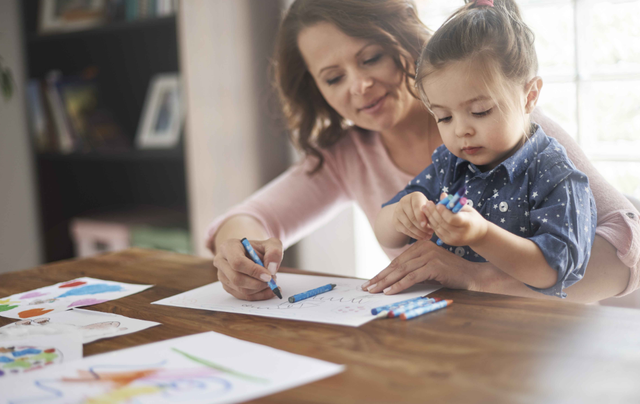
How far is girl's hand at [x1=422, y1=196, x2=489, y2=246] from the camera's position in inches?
28.4

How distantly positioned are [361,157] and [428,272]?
68cm

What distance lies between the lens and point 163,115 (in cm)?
231

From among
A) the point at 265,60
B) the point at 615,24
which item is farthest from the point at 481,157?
the point at 265,60

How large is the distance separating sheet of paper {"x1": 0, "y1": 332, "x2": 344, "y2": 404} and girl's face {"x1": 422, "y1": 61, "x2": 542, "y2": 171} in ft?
1.54

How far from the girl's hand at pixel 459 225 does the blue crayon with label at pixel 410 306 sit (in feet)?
0.30

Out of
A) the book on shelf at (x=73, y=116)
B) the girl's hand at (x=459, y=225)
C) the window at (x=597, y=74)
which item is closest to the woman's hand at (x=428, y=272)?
the girl's hand at (x=459, y=225)

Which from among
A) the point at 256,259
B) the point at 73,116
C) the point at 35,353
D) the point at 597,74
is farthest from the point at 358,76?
the point at 73,116

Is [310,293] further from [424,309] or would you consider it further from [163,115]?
[163,115]

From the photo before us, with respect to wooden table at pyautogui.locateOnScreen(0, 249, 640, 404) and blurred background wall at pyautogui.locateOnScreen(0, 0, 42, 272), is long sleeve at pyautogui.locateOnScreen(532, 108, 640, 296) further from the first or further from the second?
blurred background wall at pyautogui.locateOnScreen(0, 0, 42, 272)

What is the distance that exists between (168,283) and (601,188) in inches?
Answer: 31.1

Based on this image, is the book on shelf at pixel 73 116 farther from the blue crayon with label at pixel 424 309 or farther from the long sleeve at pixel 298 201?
the blue crayon with label at pixel 424 309

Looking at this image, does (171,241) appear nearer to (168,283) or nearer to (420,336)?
(168,283)

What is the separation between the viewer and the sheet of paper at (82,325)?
763 mm

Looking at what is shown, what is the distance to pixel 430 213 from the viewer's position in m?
0.78
